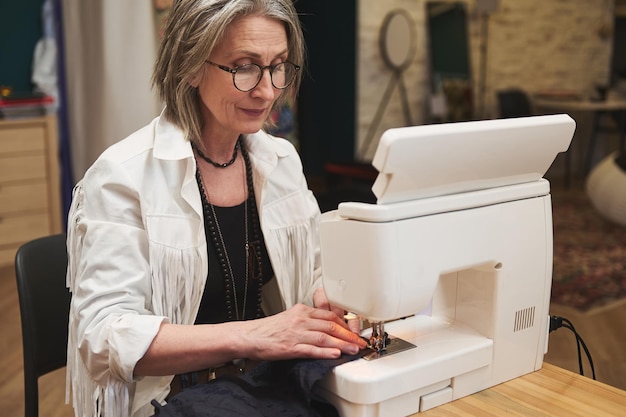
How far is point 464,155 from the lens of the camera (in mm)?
1123

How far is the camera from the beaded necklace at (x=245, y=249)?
1549 millimetres

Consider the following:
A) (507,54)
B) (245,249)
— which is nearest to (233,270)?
(245,249)

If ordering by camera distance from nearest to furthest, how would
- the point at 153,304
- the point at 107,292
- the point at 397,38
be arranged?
the point at 107,292, the point at 153,304, the point at 397,38

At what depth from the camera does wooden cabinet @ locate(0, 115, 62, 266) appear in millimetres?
4328

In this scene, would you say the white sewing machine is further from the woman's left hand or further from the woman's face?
the woman's face

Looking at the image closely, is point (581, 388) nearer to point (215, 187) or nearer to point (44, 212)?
point (215, 187)

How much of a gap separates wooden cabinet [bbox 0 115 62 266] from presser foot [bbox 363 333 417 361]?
3.62 m

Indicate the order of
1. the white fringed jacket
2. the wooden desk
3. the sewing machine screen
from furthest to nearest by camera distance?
the white fringed jacket, the wooden desk, the sewing machine screen

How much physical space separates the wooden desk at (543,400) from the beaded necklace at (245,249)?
0.55 meters

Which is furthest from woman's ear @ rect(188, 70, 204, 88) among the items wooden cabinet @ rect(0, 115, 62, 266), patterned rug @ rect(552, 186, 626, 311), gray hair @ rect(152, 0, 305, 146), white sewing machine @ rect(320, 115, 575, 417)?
wooden cabinet @ rect(0, 115, 62, 266)

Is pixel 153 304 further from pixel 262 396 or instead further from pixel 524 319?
pixel 524 319

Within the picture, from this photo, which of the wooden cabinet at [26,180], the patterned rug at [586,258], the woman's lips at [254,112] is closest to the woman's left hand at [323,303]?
the woman's lips at [254,112]

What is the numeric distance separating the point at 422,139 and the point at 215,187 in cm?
66

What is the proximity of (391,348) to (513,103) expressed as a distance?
20.4 ft
